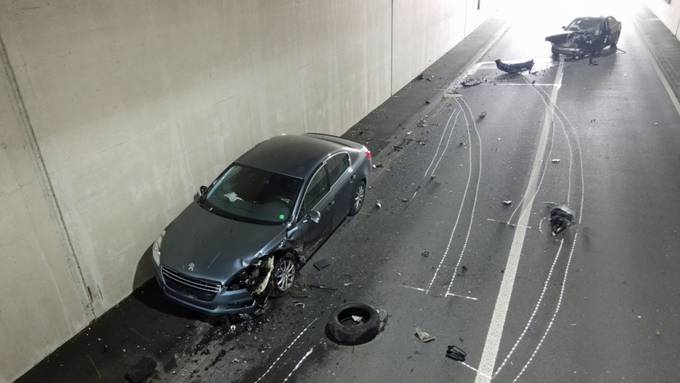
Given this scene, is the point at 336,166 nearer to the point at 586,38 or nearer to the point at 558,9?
the point at 586,38

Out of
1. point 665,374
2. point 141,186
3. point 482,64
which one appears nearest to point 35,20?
point 141,186

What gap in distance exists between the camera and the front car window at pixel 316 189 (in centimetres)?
695

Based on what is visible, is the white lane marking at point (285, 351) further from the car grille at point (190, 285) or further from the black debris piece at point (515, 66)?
the black debris piece at point (515, 66)

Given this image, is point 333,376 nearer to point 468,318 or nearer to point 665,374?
point 468,318

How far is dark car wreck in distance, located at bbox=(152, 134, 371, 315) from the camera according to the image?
19.6ft

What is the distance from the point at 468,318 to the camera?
19.9 ft

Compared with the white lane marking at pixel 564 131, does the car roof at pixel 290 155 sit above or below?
above

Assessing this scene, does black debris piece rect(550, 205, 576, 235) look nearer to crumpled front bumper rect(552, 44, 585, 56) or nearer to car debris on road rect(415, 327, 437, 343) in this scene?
car debris on road rect(415, 327, 437, 343)

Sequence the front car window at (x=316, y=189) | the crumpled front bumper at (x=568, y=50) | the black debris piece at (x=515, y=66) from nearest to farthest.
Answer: the front car window at (x=316, y=189)
the black debris piece at (x=515, y=66)
the crumpled front bumper at (x=568, y=50)

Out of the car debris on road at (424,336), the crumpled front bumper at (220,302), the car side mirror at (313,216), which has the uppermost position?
the car side mirror at (313,216)

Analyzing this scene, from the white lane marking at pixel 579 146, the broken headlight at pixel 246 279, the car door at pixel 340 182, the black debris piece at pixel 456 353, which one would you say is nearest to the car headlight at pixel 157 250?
the broken headlight at pixel 246 279

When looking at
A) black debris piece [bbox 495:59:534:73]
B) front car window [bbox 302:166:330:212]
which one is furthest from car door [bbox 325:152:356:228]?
black debris piece [bbox 495:59:534:73]

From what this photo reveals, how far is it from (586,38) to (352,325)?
56.6ft

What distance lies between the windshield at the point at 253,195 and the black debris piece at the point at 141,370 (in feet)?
6.91
